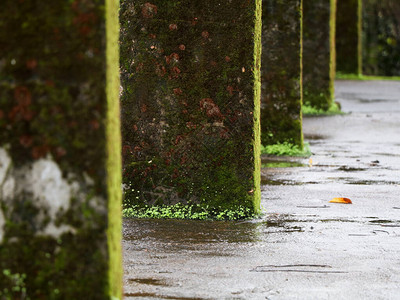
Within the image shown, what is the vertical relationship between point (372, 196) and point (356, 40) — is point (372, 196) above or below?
below

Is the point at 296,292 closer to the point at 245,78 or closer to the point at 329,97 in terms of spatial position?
the point at 245,78

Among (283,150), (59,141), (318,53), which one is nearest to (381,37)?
(318,53)

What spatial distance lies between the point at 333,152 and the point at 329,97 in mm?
3961

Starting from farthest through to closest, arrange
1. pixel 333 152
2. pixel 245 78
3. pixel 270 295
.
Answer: pixel 333 152 < pixel 245 78 < pixel 270 295

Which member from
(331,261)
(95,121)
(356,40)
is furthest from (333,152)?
(356,40)

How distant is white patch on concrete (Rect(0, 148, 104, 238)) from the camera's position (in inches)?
128

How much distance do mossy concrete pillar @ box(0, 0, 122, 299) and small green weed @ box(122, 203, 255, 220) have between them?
334 cm

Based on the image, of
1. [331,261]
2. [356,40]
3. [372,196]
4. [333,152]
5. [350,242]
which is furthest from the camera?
[356,40]

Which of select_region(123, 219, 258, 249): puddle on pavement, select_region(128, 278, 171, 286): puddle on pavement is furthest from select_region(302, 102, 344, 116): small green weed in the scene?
select_region(128, 278, 171, 286): puddle on pavement

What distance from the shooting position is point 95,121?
323 cm

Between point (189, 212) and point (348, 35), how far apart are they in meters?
15.0

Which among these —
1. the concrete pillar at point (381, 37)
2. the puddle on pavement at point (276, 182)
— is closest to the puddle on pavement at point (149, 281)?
the puddle on pavement at point (276, 182)

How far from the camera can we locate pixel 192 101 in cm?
652

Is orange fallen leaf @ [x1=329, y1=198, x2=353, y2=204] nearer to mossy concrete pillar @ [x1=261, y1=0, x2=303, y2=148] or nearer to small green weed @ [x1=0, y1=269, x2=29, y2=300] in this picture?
mossy concrete pillar @ [x1=261, y1=0, x2=303, y2=148]
